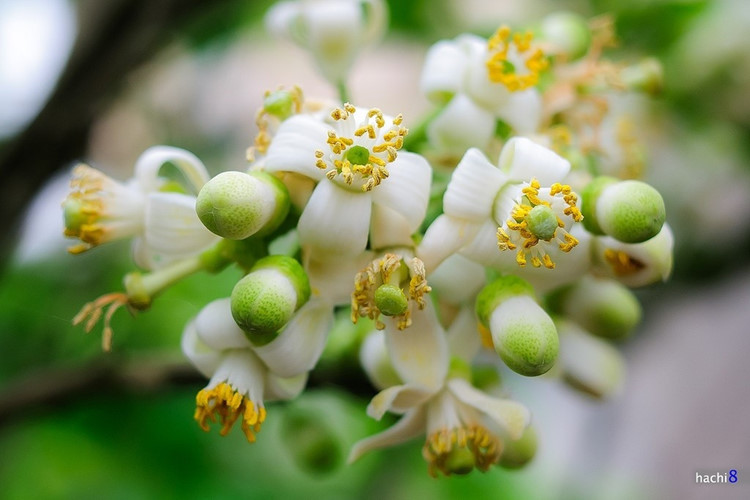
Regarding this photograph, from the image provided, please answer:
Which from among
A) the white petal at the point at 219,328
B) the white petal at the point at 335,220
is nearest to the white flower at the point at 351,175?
the white petal at the point at 335,220

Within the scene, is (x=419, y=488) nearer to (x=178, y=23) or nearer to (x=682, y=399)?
(x=682, y=399)

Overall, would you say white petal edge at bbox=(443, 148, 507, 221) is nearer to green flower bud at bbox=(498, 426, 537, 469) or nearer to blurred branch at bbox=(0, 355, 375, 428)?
green flower bud at bbox=(498, 426, 537, 469)

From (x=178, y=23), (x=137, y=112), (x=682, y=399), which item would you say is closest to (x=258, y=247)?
(x=178, y=23)

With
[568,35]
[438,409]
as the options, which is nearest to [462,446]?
[438,409]

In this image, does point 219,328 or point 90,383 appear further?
point 90,383

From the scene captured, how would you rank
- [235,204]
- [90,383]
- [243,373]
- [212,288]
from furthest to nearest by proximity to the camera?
[212,288]
[90,383]
[243,373]
[235,204]

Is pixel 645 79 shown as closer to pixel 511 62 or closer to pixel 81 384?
pixel 511 62

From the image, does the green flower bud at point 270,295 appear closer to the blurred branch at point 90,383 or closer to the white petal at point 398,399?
the white petal at point 398,399
